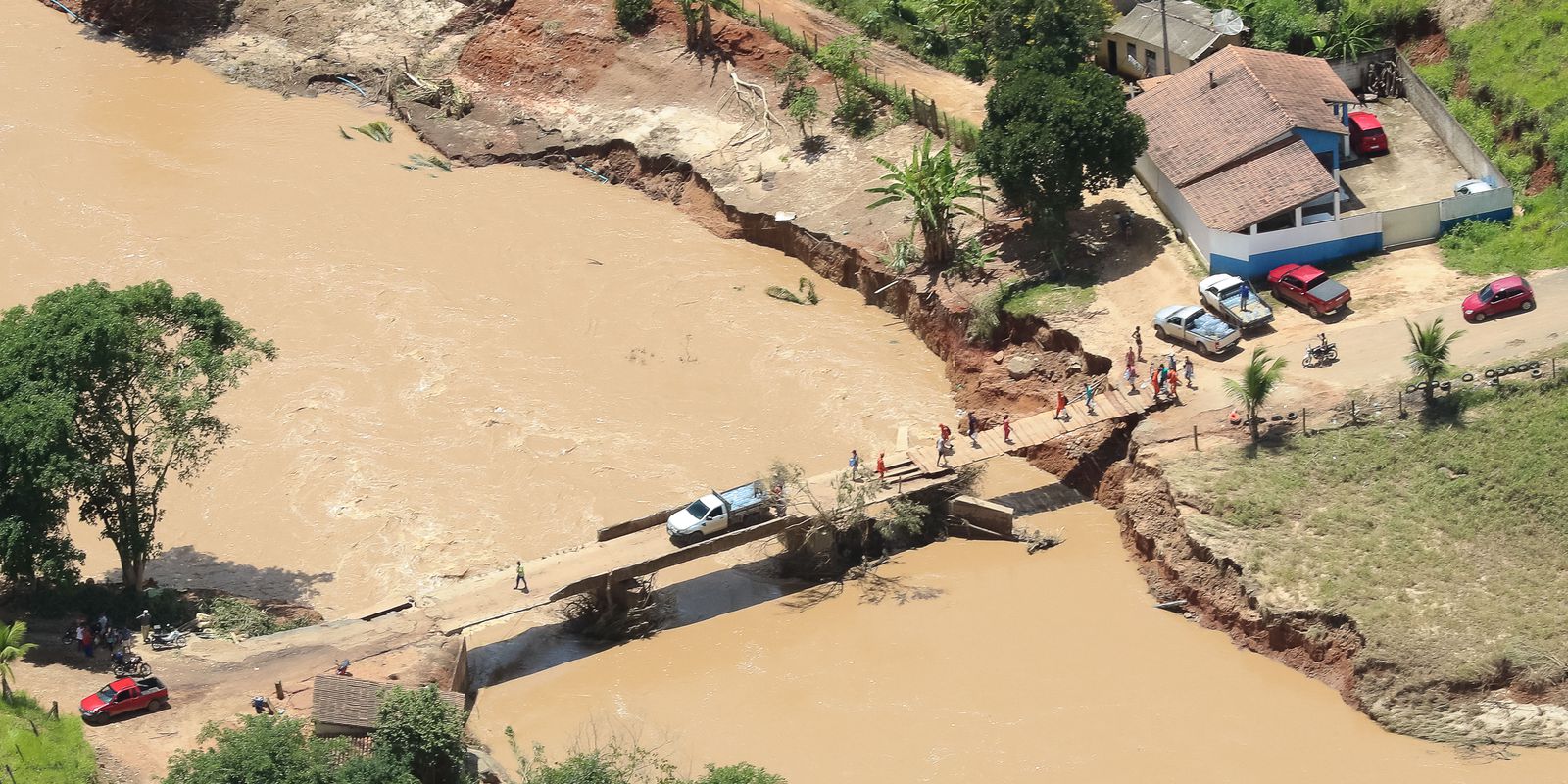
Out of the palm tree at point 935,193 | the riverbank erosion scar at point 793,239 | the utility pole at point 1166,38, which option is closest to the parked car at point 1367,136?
the utility pole at point 1166,38

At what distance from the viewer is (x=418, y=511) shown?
54.9 metres

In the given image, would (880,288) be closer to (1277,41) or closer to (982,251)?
(982,251)

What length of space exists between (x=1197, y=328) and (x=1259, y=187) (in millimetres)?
5600

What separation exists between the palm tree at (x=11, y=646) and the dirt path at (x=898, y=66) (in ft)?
117

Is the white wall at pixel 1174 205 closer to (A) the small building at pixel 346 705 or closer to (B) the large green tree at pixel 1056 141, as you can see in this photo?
(B) the large green tree at pixel 1056 141

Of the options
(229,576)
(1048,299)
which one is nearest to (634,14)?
(1048,299)

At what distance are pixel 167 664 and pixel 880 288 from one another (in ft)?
84.9

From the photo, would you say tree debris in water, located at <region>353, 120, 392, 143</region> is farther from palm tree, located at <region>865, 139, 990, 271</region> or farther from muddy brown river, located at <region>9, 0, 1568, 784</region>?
palm tree, located at <region>865, 139, 990, 271</region>

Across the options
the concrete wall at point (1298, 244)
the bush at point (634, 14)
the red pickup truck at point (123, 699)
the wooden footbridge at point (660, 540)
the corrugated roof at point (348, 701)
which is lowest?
the corrugated roof at point (348, 701)

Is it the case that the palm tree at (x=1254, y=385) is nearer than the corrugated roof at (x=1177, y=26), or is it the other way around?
the palm tree at (x=1254, y=385)

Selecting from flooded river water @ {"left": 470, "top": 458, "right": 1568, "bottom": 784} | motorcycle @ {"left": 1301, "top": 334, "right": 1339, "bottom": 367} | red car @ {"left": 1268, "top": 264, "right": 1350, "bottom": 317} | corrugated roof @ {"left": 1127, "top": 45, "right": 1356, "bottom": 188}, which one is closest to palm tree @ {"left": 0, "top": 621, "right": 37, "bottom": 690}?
flooded river water @ {"left": 470, "top": 458, "right": 1568, "bottom": 784}

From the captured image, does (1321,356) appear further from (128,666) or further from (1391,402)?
(128,666)

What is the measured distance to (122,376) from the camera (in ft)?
161

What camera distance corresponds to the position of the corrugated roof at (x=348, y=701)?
43.8 m
